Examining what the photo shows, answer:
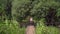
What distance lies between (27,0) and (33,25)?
7.68ft

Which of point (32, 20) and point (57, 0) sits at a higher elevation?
point (57, 0)

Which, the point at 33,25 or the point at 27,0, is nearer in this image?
the point at 33,25

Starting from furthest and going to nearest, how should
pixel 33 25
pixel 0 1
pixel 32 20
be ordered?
1. pixel 0 1
2. pixel 32 20
3. pixel 33 25

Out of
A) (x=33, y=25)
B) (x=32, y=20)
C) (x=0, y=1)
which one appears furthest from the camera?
(x=0, y=1)

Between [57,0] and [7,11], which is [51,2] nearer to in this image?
[57,0]

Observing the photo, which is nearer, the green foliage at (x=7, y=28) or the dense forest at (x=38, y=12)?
the green foliage at (x=7, y=28)

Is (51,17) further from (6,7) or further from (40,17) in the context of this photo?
(6,7)

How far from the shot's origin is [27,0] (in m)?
18.1

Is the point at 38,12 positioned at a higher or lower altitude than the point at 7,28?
lower

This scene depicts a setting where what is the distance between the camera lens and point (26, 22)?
17.8 metres

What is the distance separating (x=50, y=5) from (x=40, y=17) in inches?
45.8

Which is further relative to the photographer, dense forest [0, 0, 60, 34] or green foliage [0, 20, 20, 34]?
dense forest [0, 0, 60, 34]

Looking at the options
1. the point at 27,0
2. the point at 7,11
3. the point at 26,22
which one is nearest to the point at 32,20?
Result: the point at 26,22

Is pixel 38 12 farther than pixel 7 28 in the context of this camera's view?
Yes
